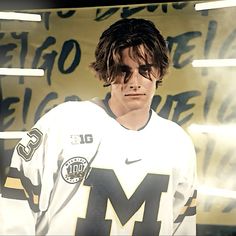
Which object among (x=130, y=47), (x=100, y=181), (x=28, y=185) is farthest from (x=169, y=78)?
(x=28, y=185)

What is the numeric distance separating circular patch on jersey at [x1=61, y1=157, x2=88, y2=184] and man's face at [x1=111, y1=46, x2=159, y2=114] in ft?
1.00

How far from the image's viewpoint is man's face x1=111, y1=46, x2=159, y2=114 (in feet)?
6.19

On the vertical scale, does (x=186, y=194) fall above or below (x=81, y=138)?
below

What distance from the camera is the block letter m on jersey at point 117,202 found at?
1.80 meters

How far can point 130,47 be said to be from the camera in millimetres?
1907

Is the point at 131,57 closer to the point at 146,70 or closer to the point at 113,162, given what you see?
the point at 146,70

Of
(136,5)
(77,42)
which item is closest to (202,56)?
(136,5)

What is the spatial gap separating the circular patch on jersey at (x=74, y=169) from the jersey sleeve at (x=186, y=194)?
0.45 meters

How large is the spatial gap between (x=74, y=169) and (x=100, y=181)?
132 mm

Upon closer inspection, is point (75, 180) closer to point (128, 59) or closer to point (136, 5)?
point (128, 59)

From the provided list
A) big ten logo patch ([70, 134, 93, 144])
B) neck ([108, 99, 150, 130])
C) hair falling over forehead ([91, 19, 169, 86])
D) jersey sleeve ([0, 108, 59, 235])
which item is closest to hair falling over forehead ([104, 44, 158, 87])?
hair falling over forehead ([91, 19, 169, 86])

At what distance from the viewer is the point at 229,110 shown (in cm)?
187

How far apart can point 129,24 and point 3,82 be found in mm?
689

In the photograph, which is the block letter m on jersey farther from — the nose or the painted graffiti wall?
the nose
